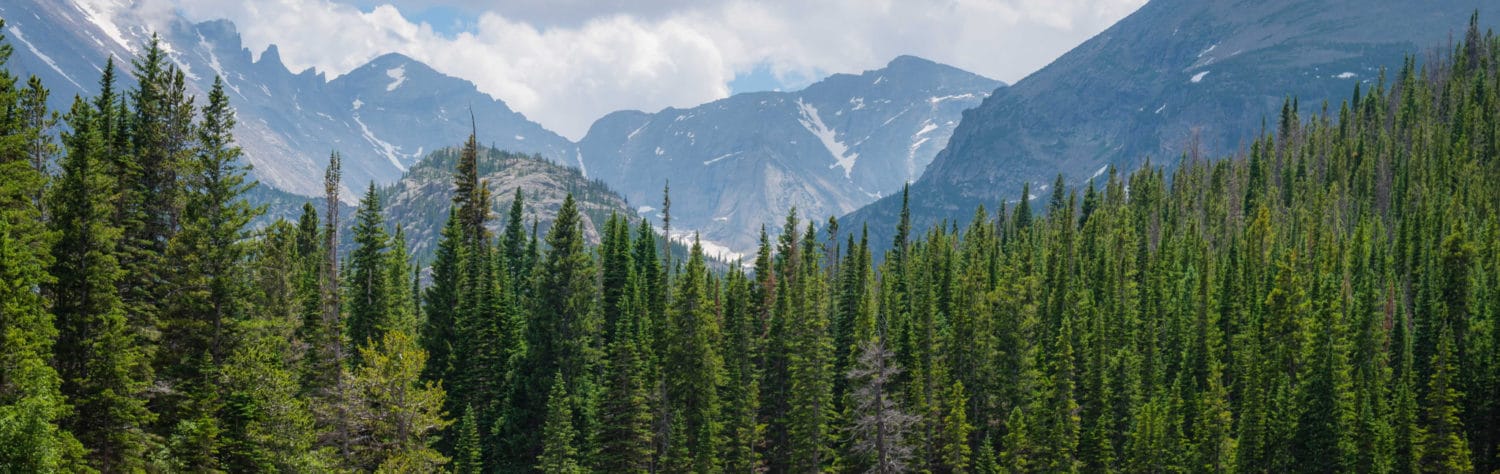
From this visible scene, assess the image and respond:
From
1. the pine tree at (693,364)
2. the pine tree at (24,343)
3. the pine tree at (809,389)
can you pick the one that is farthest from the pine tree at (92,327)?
the pine tree at (809,389)

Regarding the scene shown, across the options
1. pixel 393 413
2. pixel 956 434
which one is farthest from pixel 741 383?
pixel 393 413

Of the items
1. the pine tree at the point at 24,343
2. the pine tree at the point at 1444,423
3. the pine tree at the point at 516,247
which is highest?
the pine tree at the point at 516,247

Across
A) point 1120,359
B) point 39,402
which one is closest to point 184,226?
point 39,402

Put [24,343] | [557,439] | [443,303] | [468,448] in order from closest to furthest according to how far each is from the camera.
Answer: [24,343] < [468,448] < [557,439] < [443,303]

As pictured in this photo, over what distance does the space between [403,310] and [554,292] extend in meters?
12.2

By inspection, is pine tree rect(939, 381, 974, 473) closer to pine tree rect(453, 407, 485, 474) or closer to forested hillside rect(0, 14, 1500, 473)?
forested hillside rect(0, 14, 1500, 473)

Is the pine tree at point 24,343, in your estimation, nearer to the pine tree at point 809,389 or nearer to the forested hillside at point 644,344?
the forested hillside at point 644,344

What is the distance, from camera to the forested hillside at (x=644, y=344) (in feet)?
124

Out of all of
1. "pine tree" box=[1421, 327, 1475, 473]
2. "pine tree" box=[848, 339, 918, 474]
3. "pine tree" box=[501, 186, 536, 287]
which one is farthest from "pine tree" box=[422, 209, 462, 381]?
"pine tree" box=[1421, 327, 1475, 473]

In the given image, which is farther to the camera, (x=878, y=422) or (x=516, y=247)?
(x=516, y=247)

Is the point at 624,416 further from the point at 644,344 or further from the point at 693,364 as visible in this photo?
the point at 644,344

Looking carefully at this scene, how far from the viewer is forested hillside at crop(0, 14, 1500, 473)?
124ft

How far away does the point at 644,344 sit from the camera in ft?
252

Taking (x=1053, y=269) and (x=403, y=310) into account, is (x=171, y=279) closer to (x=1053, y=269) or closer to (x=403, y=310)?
(x=403, y=310)
